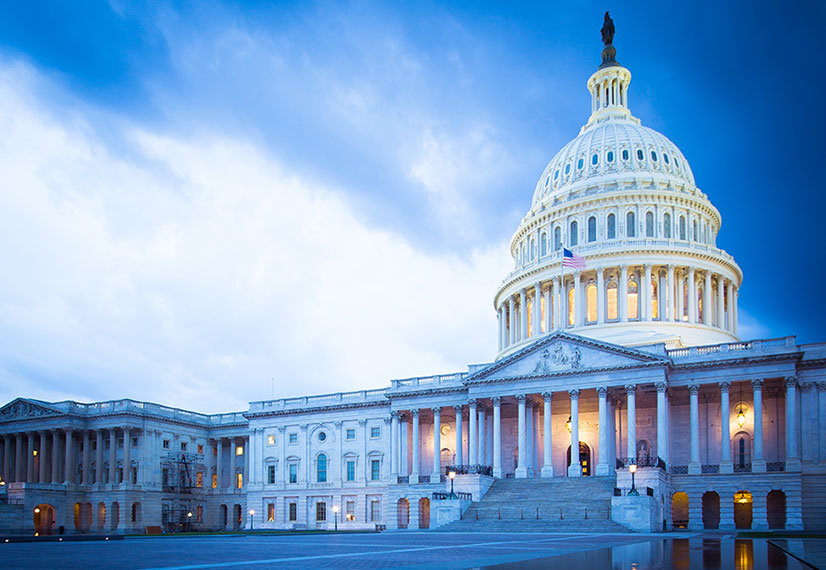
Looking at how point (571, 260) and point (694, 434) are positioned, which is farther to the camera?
point (571, 260)

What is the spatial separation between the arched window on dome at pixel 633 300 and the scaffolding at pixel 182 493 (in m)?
55.2

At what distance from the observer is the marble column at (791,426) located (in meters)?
60.9

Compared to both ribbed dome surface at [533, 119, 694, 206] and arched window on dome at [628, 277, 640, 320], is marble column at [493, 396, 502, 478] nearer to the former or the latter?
arched window on dome at [628, 277, 640, 320]

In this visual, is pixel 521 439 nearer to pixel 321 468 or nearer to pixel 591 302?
pixel 591 302

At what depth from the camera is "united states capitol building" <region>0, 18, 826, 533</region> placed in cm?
6262

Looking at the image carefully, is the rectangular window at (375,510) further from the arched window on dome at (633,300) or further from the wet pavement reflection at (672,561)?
the wet pavement reflection at (672,561)

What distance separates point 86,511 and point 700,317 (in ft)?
244

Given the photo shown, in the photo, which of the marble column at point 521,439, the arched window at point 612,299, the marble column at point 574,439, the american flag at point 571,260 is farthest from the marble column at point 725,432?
the arched window at point 612,299

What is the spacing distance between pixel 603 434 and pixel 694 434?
7.20 meters

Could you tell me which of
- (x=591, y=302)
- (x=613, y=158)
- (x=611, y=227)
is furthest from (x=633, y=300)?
(x=613, y=158)

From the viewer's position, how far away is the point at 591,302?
8856 cm

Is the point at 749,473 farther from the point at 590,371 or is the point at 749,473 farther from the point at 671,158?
the point at 671,158

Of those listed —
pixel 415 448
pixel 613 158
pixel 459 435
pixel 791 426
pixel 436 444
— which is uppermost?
pixel 613 158

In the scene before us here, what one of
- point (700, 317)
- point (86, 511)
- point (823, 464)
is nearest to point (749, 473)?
point (823, 464)
